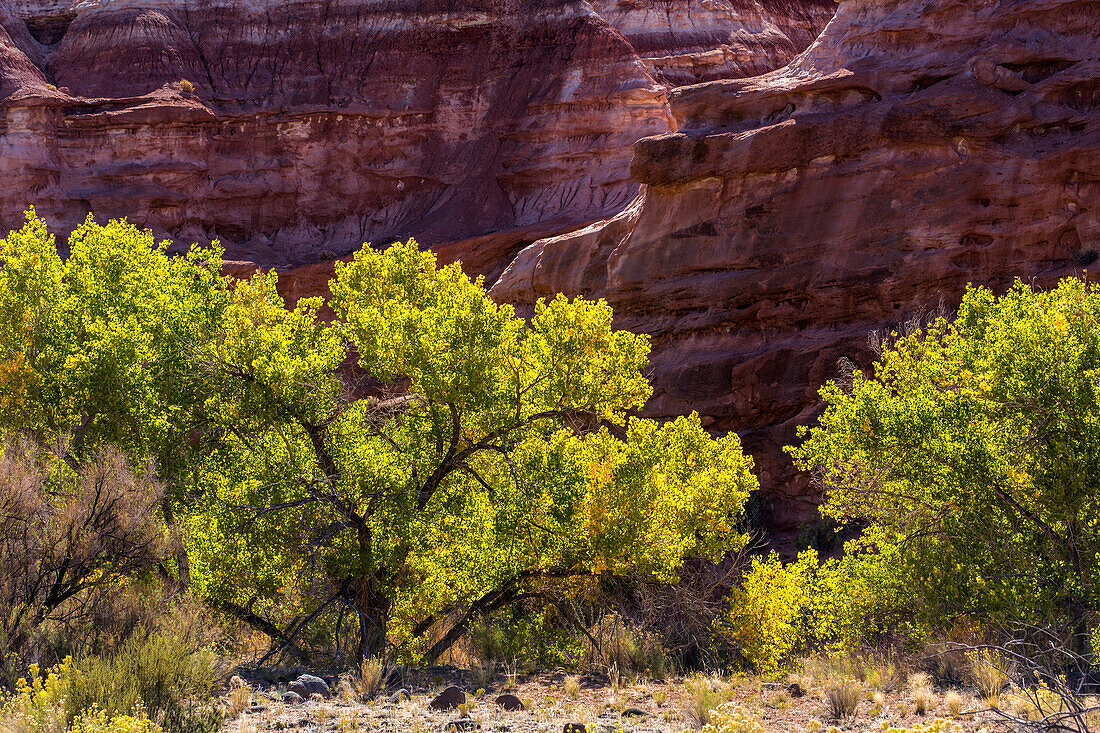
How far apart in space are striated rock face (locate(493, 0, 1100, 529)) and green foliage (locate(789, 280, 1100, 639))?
38.4 ft

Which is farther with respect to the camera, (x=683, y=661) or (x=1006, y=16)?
(x=1006, y=16)

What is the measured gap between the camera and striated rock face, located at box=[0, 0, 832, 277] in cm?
5216

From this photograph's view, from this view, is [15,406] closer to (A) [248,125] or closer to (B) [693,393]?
(B) [693,393]

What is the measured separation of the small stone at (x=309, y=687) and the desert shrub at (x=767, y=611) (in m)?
6.98

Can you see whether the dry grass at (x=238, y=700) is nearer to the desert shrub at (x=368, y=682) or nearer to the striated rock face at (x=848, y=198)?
the desert shrub at (x=368, y=682)

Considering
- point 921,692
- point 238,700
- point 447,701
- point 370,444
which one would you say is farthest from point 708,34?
point 238,700

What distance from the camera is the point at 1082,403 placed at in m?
12.8

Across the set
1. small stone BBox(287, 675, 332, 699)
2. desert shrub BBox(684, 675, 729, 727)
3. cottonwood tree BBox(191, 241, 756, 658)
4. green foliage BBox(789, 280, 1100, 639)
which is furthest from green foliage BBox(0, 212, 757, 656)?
desert shrub BBox(684, 675, 729, 727)

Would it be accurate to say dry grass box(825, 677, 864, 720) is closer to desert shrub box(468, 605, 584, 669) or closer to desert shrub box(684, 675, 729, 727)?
desert shrub box(684, 675, 729, 727)

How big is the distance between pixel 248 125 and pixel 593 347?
151 ft

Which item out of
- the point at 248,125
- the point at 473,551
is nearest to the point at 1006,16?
the point at 473,551

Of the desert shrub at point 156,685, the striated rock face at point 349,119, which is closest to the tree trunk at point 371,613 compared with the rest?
the desert shrub at point 156,685

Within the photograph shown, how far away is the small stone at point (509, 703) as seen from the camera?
11648mm

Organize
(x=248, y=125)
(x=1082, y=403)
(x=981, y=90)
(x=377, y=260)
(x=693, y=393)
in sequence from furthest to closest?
(x=248, y=125) → (x=693, y=393) → (x=981, y=90) → (x=377, y=260) → (x=1082, y=403)
